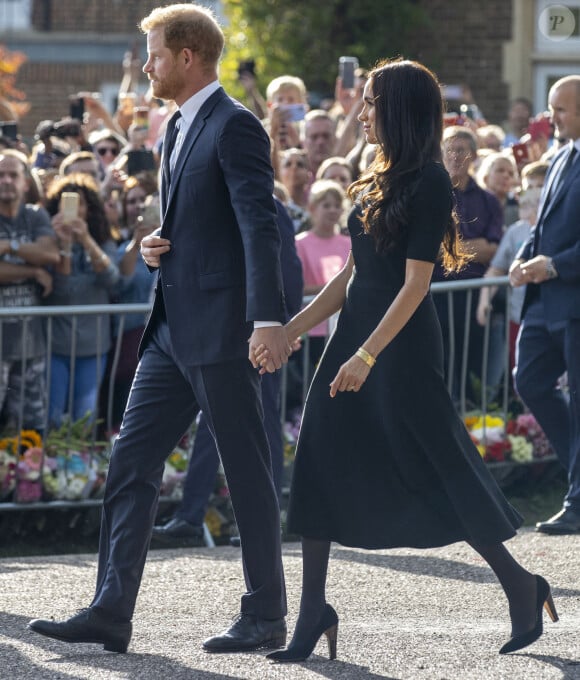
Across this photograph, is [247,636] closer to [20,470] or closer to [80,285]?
[20,470]

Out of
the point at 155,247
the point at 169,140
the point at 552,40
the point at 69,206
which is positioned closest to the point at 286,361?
the point at 155,247

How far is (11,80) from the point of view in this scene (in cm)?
2616

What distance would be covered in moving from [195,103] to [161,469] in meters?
1.17

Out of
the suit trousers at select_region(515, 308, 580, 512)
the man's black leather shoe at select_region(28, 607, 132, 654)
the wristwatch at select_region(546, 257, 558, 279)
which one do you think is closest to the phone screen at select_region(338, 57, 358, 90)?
the suit trousers at select_region(515, 308, 580, 512)

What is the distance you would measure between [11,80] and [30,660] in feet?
73.1

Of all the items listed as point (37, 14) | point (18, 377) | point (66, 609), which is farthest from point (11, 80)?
point (66, 609)

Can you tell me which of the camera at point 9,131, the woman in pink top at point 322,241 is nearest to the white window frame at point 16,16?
Result: the camera at point 9,131

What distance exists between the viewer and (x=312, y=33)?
18188 millimetres

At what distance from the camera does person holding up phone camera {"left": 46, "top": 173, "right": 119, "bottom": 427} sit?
309 inches

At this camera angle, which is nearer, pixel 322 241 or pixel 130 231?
pixel 322 241

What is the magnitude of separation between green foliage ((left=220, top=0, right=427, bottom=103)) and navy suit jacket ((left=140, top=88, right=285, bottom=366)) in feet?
43.4

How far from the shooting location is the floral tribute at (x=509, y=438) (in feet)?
27.6

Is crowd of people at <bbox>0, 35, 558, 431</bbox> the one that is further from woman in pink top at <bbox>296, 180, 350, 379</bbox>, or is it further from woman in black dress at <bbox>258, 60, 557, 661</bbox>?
woman in black dress at <bbox>258, 60, 557, 661</bbox>

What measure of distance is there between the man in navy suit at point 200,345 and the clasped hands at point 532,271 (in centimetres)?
240
